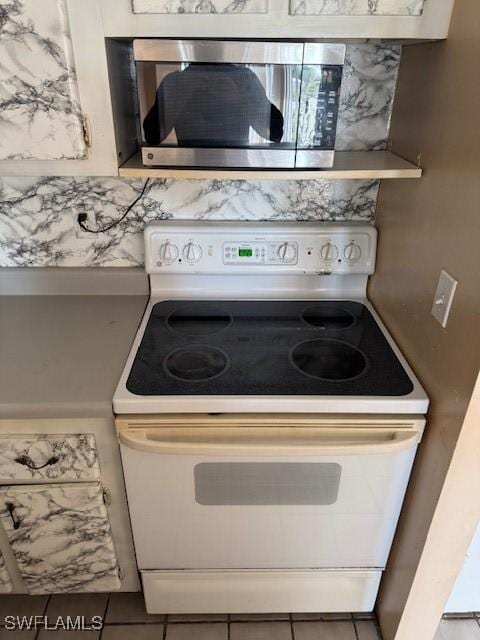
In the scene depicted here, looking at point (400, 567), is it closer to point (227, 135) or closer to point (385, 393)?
point (385, 393)

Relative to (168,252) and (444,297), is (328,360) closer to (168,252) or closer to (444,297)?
(444,297)

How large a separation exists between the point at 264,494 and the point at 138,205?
3.14 ft

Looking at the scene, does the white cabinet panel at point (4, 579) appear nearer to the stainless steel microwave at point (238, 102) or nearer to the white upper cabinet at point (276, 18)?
the stainless steel microwave at point (238, 102)

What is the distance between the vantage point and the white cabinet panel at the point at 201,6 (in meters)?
1.03

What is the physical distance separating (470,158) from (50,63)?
915 millimetres

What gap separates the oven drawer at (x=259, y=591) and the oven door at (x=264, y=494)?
47 millimetres

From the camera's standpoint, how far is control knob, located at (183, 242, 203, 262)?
60.8 inches

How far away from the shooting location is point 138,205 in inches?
62.1

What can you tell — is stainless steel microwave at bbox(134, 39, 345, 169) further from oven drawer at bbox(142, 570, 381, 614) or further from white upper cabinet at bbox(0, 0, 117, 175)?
oven drawer at bbox(142, 570, 381, 614)

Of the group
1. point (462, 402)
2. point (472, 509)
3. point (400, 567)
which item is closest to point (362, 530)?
point (400, 567)

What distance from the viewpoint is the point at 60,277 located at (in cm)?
162

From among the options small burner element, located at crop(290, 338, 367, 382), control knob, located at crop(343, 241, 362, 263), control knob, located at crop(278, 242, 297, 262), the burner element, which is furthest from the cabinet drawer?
control knob, located at crop(343, 241, 362, 263)

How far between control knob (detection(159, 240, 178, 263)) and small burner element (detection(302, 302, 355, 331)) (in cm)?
45

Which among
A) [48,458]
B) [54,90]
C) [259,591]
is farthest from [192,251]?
[259,591]
